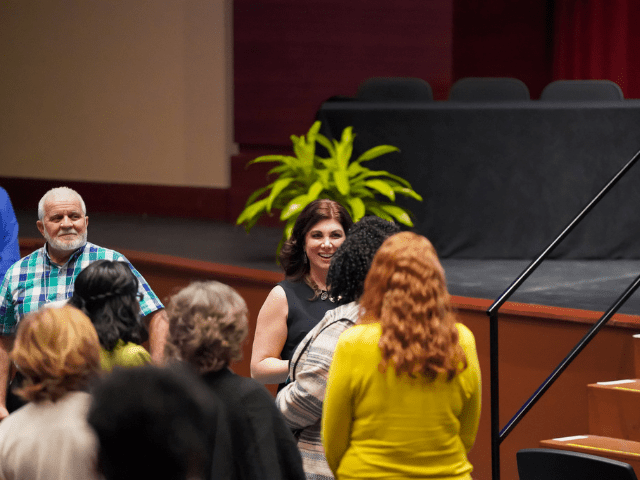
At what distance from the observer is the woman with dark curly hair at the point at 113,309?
1.96 meters

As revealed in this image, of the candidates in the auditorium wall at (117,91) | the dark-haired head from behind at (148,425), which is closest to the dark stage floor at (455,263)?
the auditorium wall at (117,91)

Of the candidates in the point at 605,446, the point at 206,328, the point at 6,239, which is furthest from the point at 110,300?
the point at 605,446

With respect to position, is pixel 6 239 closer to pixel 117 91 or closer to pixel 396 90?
pixel 396 90

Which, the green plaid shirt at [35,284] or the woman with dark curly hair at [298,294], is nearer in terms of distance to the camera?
the woman with dark curly hair at [298,294]

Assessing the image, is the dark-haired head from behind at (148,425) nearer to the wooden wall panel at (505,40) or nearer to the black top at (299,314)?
the black top at (299,314)

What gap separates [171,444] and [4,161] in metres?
8.10

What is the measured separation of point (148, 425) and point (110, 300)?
3.25 feet

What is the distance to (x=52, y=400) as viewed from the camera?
1540 millimetres

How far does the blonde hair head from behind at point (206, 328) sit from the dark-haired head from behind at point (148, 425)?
51 cm

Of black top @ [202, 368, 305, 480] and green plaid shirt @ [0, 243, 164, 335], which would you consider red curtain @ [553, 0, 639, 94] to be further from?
black top @ [202, 368, 305, 480]

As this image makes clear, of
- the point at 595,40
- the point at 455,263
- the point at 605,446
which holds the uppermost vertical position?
the point at 595,40

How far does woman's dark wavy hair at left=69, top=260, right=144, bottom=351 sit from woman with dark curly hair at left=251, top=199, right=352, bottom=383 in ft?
1.63

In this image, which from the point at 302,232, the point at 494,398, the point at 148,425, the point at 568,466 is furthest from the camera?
the point at 494,398

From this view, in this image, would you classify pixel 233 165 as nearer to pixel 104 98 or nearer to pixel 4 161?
pixel 104 98
